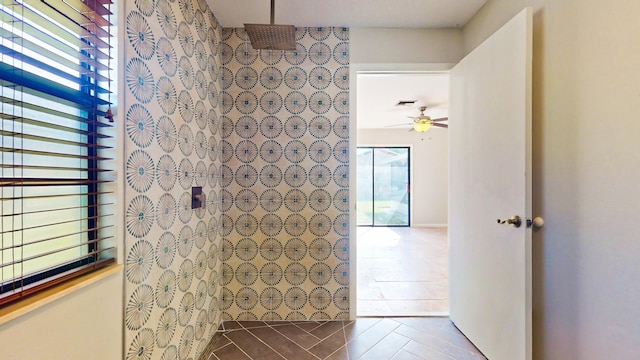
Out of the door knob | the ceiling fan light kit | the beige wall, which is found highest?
the beige wall

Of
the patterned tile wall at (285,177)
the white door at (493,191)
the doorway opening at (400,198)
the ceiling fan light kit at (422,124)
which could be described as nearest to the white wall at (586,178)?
the white door at (493,191)

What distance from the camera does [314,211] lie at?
89.7 inches

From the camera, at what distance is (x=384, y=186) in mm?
7027

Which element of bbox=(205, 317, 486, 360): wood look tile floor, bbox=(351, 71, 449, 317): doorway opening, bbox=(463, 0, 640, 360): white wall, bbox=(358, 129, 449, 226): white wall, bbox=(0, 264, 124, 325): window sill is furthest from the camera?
bbox=(358, 129, 449, 226): white wall

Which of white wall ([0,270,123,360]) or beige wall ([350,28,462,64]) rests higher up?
beige wall ([350,28,462,64])

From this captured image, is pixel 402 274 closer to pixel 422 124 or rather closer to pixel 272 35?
pixel 422 124

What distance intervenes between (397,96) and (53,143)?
13.4ft

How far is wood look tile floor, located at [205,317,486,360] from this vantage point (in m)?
1.84

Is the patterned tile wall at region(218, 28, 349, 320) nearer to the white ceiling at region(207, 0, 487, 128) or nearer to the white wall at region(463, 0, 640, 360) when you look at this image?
the white ceiling at region(207, 0, 487, 128)

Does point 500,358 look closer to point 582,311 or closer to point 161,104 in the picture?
point 582,311

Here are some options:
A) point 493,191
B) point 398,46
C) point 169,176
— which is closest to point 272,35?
point 169,176

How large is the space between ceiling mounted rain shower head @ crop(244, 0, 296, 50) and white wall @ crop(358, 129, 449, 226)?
A: 5.34 metres

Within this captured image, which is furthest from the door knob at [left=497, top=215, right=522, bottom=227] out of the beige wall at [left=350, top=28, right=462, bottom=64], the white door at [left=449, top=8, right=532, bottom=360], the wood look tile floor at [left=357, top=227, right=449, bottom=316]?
the beige wall at [left=350, top=28, right=462, bottom=64]

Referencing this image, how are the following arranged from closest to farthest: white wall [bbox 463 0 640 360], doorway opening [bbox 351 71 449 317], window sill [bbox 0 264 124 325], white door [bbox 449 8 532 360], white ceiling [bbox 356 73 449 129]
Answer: window sill [bbox 0 264 124 325], white wall [bbox 463 0 640 360], white door [bbox 449 8 532 360], doorway opening [bbox 351 71 449 317], white ceiling [bbox 356 73 449 129]
